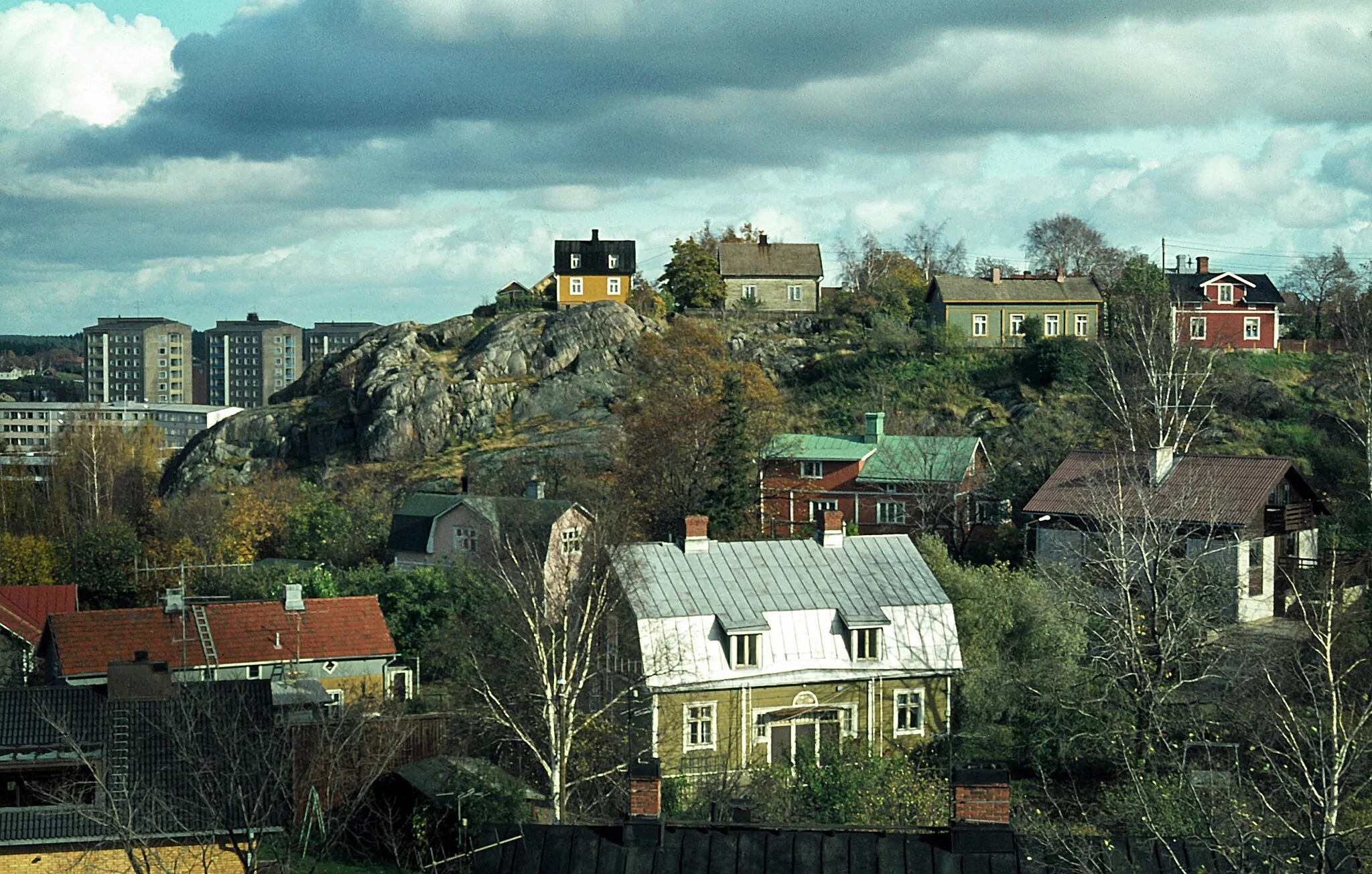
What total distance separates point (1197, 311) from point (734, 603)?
49.0 m

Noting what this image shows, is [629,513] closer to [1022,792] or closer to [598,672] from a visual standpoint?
[598,672]

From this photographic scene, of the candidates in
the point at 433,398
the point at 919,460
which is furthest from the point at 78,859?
the point at 433,398

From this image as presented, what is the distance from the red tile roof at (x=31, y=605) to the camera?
42.8 meters

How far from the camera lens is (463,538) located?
5412 cm

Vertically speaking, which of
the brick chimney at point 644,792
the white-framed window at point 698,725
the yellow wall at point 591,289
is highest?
the yellow wall at point 591,289

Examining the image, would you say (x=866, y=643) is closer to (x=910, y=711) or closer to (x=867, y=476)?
(x=910, y=711)

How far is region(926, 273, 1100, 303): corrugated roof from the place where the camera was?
76500 mm

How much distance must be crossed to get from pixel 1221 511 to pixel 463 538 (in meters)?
27.9

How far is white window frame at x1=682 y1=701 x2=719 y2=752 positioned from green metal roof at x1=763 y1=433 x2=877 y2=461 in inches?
1014

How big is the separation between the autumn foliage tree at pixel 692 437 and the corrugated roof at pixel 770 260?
21.4m

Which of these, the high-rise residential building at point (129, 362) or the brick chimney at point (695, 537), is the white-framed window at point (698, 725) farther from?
the high-rise residential building at point (129, 362)

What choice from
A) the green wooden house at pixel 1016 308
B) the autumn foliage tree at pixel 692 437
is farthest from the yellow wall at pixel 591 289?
the green wooden house at pixel 1016 308

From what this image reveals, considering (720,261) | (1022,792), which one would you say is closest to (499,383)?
(720,261)

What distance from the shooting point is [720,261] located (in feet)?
291
